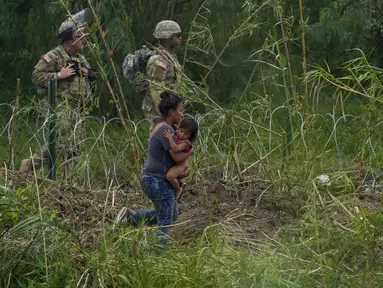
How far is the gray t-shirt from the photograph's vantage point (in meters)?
7.71

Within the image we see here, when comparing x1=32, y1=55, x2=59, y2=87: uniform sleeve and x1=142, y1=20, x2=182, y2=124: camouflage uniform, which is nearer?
x1=142, y1=20, x2=182, y2=124: camouflage uniform

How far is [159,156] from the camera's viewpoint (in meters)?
7.73

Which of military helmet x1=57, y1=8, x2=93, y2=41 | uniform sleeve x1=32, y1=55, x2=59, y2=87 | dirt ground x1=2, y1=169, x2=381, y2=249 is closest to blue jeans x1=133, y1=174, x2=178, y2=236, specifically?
dirt ground x1=2, y1=169, x2=381, y2=249

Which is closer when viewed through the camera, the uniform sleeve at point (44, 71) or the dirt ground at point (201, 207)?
the dirt ground at point (201, 207)

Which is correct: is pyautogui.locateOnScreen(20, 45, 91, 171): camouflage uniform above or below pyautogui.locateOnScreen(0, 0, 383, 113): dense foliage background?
above

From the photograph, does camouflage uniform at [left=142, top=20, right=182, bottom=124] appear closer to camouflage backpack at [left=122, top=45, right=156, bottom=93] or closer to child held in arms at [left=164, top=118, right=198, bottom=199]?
camouflage backpack at [left=122, top=45, right=156, bottom=93]

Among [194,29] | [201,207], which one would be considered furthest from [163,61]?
[194,29]

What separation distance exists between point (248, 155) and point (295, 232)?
250cm

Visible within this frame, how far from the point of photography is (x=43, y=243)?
6523 mm

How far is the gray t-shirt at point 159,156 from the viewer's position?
7.71 meters

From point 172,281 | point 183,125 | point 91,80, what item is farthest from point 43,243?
point 91,80

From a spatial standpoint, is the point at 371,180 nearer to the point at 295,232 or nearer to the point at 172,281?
the point at 295,232

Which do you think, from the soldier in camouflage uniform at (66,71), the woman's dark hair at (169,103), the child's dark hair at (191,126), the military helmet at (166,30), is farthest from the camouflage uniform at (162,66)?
the child's dark hair at (191,126)

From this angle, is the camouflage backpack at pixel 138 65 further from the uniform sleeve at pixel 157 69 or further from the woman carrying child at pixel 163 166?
the woman carrying child at pixel 163 166
